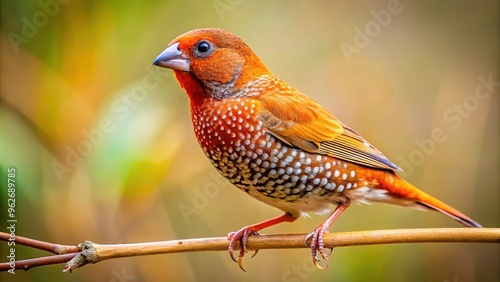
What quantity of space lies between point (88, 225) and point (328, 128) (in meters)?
1.26

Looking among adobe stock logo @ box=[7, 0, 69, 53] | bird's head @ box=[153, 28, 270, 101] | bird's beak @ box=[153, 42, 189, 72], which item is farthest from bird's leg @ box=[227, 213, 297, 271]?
adobe stock logo @ box=[7, 0, 69, 53]

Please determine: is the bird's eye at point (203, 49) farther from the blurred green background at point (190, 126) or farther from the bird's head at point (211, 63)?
the blurred green background at point (190, 126)

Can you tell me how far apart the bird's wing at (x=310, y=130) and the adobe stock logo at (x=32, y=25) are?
122 cm

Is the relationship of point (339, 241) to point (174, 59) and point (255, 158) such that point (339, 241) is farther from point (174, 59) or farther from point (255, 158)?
point (174, 59)

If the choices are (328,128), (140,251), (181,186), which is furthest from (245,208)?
(140,251)

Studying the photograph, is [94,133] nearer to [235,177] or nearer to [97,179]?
[97,179]

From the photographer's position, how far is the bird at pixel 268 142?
2.59 meters

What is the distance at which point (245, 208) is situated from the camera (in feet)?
13.1

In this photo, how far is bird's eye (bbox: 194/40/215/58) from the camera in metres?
2.53

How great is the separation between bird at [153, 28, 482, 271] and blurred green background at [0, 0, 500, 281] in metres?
0.54

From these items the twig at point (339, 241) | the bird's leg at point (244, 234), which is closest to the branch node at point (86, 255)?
the twig at point (339, 241)

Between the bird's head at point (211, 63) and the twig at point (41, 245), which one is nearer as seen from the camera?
the twig at point (41, 245)

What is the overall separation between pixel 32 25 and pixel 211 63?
1.08 meters

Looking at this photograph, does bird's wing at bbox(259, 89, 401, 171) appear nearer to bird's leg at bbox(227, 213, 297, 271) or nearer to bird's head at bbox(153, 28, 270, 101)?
bird's head at bbox(153, 28, 270, 101)
